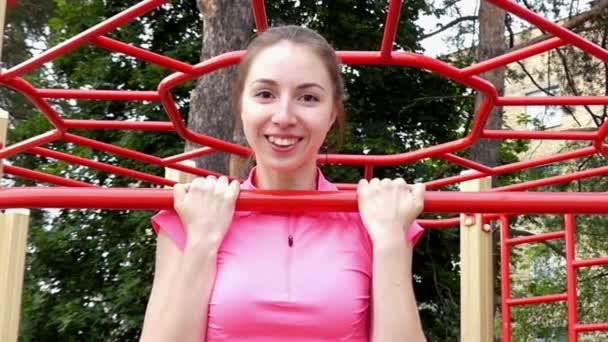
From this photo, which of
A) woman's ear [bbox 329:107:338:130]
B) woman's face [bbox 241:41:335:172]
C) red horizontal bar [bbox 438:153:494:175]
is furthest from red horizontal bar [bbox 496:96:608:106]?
woman's face [bbox 241:41:335:172]

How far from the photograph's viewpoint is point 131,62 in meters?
8.59

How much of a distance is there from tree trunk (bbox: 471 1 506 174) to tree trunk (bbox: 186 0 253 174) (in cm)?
269

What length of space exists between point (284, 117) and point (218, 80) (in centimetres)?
433

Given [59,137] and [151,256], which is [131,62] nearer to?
[151,256]

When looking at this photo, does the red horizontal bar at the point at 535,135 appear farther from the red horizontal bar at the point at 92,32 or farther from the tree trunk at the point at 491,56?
the tree trunk at the point at 491,56

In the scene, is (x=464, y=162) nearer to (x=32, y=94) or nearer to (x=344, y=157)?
(x=344, y=157)

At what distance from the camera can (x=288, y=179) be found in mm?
1464

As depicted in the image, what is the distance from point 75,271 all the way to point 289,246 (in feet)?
23.3

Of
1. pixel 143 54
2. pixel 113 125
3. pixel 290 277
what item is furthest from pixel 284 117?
pixel 113 125

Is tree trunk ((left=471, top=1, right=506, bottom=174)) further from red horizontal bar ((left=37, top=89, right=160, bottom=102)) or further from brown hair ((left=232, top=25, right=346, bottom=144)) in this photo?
brown hair ((left=232, top=25, right=346, bottom=144))

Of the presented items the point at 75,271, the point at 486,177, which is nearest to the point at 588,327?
the point at 486,177

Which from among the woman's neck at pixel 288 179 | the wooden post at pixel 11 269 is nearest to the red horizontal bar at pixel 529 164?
the wooden post at pixel 11 269

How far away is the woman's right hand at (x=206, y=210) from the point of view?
4.42ft

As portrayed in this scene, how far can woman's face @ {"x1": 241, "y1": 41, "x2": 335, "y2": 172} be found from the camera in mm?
1382
